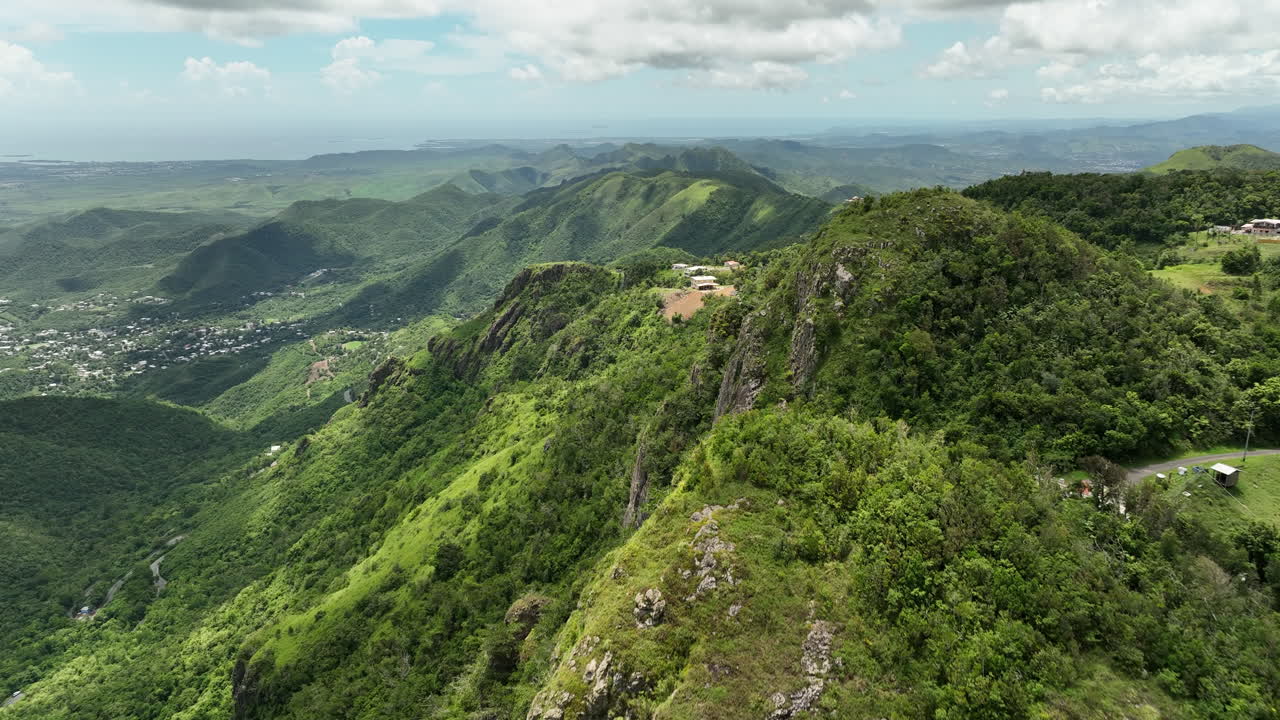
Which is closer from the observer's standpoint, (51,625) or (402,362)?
(51,625)

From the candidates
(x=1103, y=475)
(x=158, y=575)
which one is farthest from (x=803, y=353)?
(x=158, y=575)

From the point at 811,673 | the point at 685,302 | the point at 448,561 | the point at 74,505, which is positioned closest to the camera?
the point at 811,673

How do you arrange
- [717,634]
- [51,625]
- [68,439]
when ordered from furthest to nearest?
[68,439]
[51,625]
[717,634]

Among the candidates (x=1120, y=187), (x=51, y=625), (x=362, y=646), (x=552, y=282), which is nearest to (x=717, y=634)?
(x=362, y=646)

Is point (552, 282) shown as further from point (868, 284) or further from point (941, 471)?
point (941, 471)

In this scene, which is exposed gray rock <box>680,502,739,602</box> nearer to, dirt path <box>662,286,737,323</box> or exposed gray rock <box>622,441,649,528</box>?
exposed gray rock <box>622,441,649,528</box>

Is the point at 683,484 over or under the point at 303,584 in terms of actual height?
over

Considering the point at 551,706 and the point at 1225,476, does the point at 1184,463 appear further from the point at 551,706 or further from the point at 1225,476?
the point at 551,706

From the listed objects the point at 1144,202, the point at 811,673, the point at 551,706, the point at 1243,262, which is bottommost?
the point at 551,706
